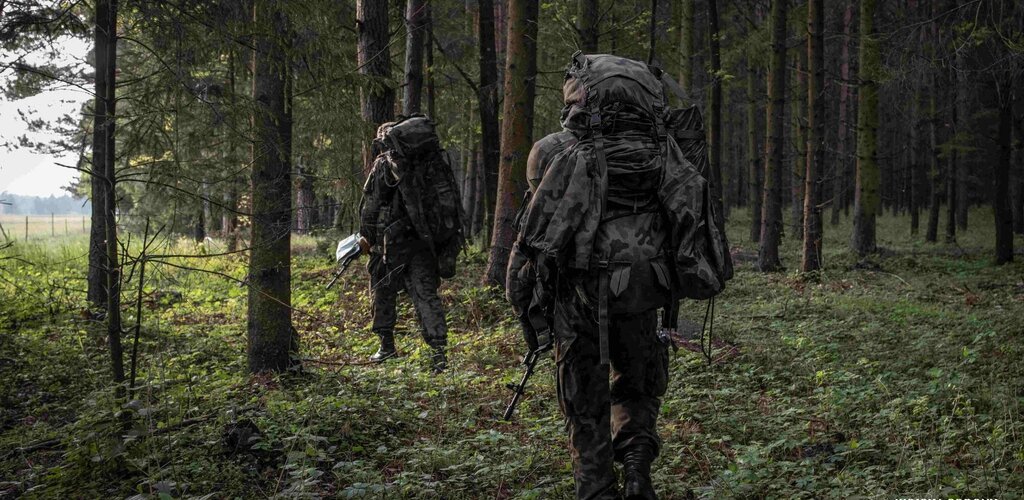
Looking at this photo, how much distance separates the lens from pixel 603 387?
368 centimetres

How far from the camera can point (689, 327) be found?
916 cm

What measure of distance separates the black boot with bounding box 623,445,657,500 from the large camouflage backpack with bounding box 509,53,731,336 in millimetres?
784

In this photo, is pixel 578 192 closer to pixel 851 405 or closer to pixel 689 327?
pixel 851 405

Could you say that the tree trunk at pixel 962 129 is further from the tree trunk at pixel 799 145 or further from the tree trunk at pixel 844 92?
the tree trunk at pixel 799 145

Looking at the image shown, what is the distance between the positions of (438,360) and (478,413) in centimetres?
179

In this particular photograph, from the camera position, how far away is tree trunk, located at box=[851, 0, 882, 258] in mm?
15484

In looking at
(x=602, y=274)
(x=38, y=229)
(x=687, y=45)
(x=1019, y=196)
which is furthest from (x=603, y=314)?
(x=38, y=229)

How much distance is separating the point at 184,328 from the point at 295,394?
4434mm

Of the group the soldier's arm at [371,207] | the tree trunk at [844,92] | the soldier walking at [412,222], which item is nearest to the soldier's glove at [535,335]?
the soldier walking at [412,222]

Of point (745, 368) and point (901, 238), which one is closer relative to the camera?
point (745, 368)

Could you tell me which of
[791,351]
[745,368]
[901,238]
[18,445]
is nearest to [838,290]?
[791,351]

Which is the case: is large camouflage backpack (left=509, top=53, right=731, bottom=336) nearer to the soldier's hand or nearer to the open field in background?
the soldier's hand

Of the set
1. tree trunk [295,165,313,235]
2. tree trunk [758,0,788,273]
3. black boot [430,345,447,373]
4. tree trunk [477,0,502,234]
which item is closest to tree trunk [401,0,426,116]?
tree trunk [295,165,313,235]

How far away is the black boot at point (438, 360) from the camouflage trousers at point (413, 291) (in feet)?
0.20
